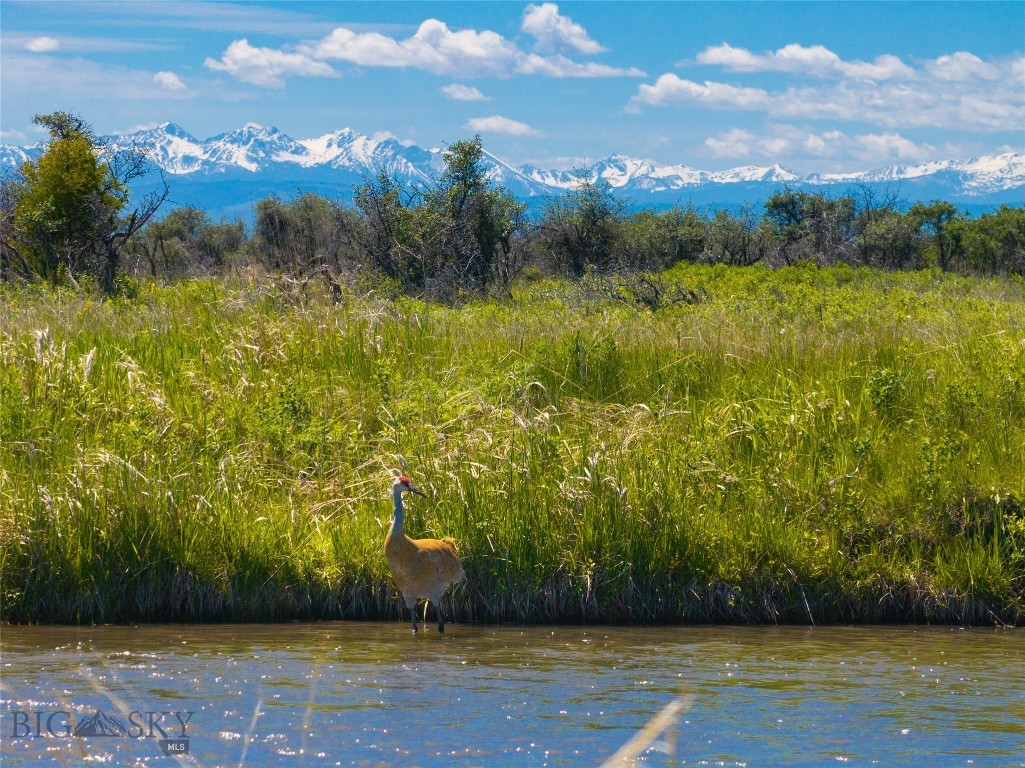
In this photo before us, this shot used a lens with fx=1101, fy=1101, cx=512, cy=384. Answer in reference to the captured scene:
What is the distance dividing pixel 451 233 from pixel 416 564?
17.9 meters

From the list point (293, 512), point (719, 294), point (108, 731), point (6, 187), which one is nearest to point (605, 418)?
point (293, 512)

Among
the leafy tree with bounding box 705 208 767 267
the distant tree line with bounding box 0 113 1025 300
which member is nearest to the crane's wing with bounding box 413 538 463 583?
the distant tree line with bounding box 0 113 1025 300

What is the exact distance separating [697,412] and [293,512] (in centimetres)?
417

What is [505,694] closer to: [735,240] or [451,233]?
[451,233]

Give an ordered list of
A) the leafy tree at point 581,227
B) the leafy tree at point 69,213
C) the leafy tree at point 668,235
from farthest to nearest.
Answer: the leafy tree at point 668,235 < the leafy tree at point 581,227 < the leafy tree at point 69,213

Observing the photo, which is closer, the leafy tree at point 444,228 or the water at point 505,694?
the water at point 505,694

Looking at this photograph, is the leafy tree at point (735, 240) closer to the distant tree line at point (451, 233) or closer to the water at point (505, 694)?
the distant tree line at point (451, 233)

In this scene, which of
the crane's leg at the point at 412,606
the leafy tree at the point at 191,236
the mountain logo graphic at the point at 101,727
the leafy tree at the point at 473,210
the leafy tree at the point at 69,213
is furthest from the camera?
the leafy tree at the point at 191,236

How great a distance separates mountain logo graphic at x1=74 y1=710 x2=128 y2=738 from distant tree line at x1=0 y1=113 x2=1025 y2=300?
815 cm

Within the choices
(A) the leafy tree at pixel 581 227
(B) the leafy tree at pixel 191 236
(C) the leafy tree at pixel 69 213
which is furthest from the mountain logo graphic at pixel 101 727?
(B) the leafy tree at pixel 191 236

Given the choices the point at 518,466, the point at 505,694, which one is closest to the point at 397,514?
the point at 518,466

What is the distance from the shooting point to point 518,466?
9648 millimetres

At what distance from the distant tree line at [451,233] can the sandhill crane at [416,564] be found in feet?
19.9

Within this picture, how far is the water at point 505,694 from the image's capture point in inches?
222
